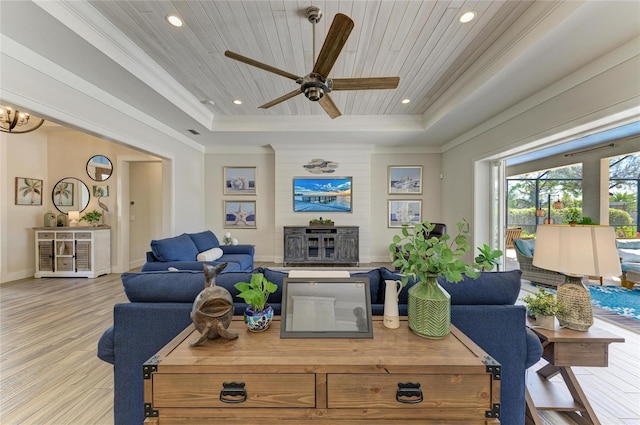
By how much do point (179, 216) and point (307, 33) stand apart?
400 cm

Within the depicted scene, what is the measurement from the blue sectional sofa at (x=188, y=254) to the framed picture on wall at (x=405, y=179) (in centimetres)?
355

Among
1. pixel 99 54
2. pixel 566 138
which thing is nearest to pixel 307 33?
pixel 99 54

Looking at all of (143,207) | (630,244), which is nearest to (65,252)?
(143,207)

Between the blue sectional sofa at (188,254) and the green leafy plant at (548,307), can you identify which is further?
the blue sectional sofa at (188,254)

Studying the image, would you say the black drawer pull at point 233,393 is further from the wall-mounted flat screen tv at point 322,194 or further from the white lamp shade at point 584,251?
the wall-mounted flat screen tv at point 322,194

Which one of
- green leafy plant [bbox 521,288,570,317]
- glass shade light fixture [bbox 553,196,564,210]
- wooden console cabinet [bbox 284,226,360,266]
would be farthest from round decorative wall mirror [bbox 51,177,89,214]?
glass shade light fixture [bbox 553,196,564,210]

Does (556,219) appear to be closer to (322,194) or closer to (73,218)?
(322,194)

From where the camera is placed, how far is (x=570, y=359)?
4.43ft

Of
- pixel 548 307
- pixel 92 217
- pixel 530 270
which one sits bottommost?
pixel 530 270

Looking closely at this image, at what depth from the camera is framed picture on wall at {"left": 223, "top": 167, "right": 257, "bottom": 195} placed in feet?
19.3

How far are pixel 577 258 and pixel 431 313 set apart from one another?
93 cm

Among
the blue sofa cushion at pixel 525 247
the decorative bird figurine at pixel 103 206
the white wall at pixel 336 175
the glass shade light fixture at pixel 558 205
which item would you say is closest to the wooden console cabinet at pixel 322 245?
the white wall at pixel 336 175

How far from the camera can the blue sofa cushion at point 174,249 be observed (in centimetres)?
307

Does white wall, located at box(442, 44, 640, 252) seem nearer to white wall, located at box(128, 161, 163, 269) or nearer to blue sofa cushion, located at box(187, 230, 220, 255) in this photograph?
blue sofa cushion, located at box(187, 230, 220, 255)
